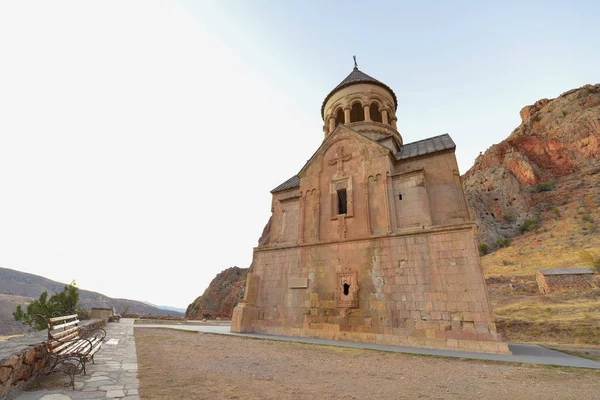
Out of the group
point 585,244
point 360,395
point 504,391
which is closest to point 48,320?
point 360,395

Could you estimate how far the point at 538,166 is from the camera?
5125 centimetres

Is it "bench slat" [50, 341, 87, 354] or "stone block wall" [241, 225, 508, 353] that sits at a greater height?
"stone block wall" [241, 225, 508, 353]

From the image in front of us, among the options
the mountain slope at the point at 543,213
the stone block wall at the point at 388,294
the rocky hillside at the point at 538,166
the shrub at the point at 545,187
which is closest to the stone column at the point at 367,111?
the stone block wall at the point at 388,294

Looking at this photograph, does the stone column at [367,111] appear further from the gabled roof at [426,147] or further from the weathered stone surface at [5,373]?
the weathered stone surface at [5,373]

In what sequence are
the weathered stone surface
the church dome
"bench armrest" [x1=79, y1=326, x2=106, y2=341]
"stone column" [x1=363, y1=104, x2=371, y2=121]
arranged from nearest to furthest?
the weathered stone surface < "bench armrest" [x1=79, y1=326, x2=106, y2=341] < the church dome < "stone column" [x1=363, y1=104, x2=371, y2=121]

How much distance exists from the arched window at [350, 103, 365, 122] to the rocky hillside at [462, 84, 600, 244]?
3212 cm

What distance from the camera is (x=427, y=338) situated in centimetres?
870

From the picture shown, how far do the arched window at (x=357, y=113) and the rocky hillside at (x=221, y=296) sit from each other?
88.4 feet

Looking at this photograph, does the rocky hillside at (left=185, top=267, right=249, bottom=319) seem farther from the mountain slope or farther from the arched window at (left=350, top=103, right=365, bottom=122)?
the mountain slope

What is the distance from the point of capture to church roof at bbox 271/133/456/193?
1270 centimetres

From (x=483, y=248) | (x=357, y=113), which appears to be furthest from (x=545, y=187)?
(x=357, y=113)

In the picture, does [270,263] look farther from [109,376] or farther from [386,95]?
[386,95]

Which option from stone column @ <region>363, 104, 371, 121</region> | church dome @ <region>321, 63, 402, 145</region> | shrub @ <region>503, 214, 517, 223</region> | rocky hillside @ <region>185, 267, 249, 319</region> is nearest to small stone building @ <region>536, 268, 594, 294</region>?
church dome @ <region>321, 63, 402, 145</region>

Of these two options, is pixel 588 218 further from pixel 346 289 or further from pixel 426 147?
pixel 346 289
